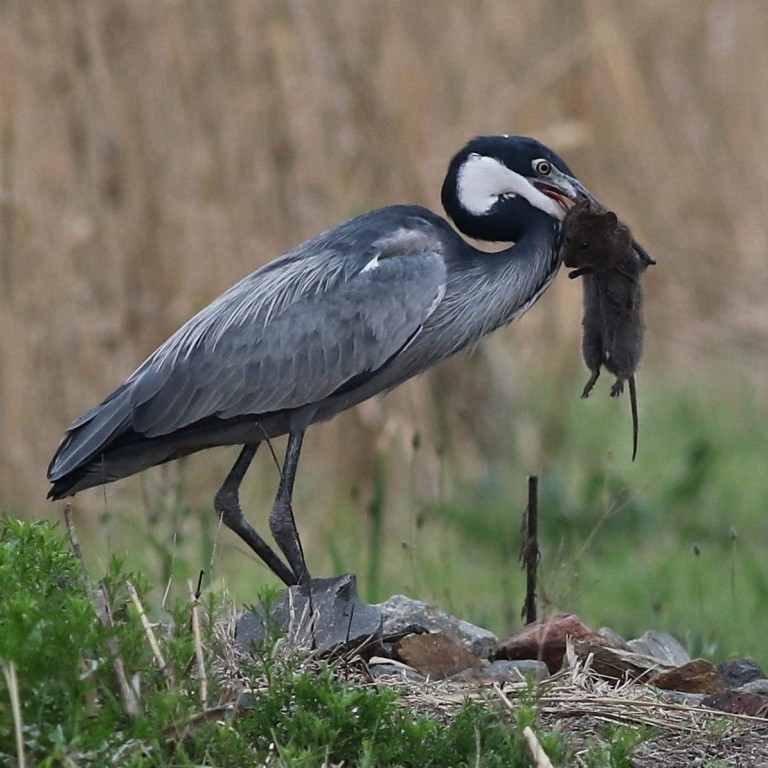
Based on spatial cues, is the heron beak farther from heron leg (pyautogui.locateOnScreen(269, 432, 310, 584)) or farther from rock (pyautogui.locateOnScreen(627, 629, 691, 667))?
rock (pyautogui.locateOnScreen(627, 629, 691, 667))

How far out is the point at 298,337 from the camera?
5.30m

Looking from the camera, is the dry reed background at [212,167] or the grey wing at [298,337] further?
the dry reed background at [212,167]

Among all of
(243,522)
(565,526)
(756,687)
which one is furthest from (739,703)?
(565,526)

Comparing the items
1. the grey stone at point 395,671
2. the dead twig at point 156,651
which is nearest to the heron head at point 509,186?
the grey stone at point 395,671

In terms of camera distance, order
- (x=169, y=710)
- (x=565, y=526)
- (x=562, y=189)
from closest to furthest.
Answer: (x=169, y=710), (x=562, y=189), (x=565, y=526)

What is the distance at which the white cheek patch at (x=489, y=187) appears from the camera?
5.49 metres

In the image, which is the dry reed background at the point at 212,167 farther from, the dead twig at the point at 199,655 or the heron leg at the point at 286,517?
the dead twig at the point at 199,655

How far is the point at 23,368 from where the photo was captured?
736 cm

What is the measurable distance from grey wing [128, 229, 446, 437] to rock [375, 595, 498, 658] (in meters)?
0.90

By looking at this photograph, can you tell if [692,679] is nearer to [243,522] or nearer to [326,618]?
[326,618]

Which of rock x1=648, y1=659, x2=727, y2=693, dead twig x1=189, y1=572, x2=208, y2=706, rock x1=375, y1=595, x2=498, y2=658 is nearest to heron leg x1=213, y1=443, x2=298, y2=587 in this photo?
rock x1=375, y1=595, x2=498, y2=658

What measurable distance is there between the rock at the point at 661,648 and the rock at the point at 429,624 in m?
0.39

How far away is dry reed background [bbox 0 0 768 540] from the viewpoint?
24.0 feet

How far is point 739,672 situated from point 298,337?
1.73m
